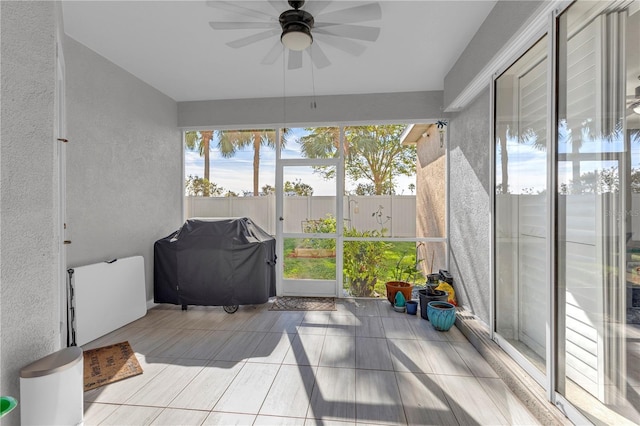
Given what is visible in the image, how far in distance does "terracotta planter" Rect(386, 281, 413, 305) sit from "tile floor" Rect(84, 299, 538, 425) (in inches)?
17.2

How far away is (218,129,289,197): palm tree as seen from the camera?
14.8 feet

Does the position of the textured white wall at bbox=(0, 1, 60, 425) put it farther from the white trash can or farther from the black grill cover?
the black grill cover

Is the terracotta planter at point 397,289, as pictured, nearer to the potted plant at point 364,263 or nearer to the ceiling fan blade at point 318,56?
the potted plant at point 364,263

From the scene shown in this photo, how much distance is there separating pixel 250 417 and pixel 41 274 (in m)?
1.36

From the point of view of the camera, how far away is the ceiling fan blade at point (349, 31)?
233cm

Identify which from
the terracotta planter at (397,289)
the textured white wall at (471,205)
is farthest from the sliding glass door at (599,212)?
the terracotta planter at (397,289)

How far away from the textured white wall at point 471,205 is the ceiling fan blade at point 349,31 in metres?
1.36

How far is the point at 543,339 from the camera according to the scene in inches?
80.1

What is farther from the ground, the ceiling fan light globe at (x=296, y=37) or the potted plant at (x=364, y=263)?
the ceiling fan light globe at (x=296, y=37)

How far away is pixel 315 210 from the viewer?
14.4ft

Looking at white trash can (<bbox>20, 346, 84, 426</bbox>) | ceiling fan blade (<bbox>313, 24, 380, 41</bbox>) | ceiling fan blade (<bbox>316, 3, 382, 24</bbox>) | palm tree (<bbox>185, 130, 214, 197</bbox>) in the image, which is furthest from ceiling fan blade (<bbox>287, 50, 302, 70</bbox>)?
white trash can (<bbox>20, 346, 84, 426</bbox>)

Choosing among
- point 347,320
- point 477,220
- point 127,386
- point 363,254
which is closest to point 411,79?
point 477,220

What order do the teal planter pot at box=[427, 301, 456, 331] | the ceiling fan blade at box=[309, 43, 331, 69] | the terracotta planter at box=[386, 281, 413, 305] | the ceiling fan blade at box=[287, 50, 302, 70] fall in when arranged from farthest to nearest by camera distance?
the terracotta planter at box=[386, 281, 413, 305], the teal planter pot at box=[427, 301, 456, 331], the ceiling fan blade at box=[309, 43, 331, 69], the ceiling fan blade at box=[287, 50, 302, 70]

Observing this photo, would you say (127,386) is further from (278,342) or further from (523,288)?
(523,288)
